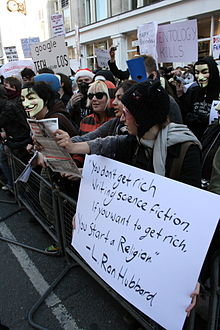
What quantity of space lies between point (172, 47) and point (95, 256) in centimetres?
374

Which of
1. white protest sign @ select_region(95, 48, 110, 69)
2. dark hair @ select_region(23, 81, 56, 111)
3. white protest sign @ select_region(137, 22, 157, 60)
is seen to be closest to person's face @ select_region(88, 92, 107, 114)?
dark hair @ select_region(23, 81, 56, 111)

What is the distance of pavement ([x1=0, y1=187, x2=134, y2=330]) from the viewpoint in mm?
2188

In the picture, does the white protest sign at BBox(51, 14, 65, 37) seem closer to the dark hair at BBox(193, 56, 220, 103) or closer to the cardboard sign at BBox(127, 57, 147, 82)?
the cardboard sign at BBox(127, 57, 147, 82)

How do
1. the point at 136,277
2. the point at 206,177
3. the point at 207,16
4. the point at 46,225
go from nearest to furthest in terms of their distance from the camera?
the point at 136,277
the point at 206,177
the point at 46,225
the point at 207,16

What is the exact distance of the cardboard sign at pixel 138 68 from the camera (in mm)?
3205

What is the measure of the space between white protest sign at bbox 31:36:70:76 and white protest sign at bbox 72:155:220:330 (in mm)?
3812

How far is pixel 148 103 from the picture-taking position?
1.58 metres

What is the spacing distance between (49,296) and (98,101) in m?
1.89

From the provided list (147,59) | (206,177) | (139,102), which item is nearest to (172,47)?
(147,59)

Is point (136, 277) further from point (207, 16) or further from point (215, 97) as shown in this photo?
point (207, 16)

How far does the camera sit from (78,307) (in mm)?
2332

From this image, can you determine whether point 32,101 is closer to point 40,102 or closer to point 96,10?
point 40,102

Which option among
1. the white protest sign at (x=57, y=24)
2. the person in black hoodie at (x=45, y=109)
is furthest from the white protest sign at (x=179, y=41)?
the white protest sign at (x=57, y=24)

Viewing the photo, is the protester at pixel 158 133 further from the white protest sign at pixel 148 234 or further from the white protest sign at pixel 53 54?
the white protest sign at pixel 53 54
